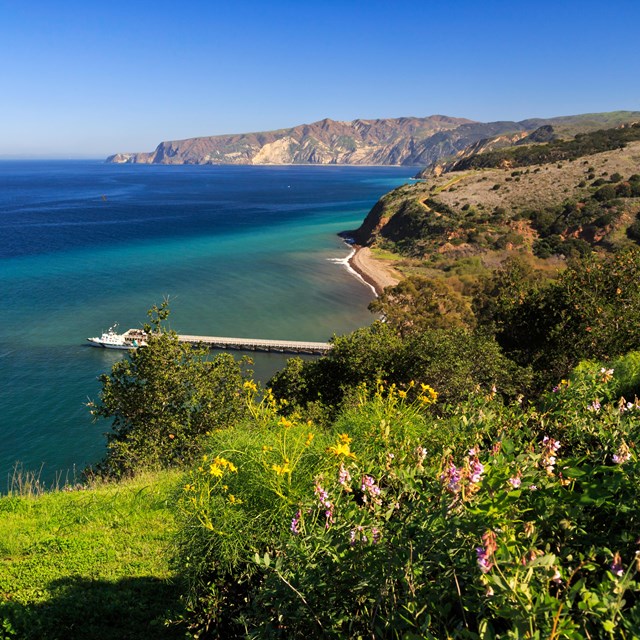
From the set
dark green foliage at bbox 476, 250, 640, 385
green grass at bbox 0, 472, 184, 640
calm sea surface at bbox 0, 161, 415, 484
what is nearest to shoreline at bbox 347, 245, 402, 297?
calm sea surface at bbox 0, 161, 415, 484

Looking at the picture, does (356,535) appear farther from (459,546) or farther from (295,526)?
(459,546)

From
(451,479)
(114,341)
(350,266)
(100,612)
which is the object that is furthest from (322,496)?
(350,266)

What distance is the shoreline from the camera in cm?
6297

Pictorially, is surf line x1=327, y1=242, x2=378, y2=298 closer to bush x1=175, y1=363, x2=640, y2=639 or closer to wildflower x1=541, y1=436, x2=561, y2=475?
bush x1=175, y1=363, x2=640, y2=639

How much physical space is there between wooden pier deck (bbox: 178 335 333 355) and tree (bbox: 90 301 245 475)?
2570 cm

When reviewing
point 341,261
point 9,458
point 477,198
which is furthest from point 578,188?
point 9,458

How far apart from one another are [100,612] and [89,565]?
4.57 feet

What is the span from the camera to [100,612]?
666cm

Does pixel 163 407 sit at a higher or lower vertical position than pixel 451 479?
lower

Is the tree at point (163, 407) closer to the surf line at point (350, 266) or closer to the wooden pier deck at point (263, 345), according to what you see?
the wooden pier deck at point (263, 345)

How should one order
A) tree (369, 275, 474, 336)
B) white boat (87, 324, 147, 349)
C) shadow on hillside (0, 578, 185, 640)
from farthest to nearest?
Answer: white boat (87, 324, 147, 349)
tree (369, 275, 474, 336)
shadow on hillside (0, 578, 185, 640)

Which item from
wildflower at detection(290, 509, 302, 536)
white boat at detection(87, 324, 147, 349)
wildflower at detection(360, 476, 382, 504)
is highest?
wildflower at detection(360, 476, 382, 504)

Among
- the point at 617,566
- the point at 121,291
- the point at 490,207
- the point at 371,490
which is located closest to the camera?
the point at 617,566

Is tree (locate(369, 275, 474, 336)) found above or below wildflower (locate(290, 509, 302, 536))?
below
